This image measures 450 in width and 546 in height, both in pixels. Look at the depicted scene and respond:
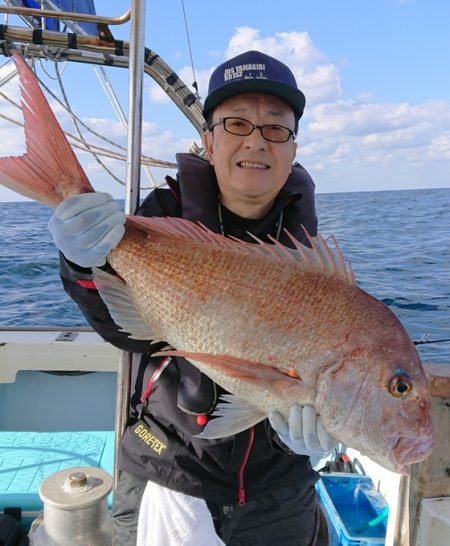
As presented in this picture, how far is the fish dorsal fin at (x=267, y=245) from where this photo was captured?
1.74m

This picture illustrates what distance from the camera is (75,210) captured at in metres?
1.85

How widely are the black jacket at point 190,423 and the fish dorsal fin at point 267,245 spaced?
0.21 metres

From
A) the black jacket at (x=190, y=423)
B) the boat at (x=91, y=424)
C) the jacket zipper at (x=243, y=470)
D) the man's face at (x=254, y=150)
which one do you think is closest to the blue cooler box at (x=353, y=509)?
the boat at (x=91, y=424)

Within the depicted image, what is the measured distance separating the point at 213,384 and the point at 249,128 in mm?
998

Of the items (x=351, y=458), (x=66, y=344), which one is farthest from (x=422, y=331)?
(x=66, y=344)

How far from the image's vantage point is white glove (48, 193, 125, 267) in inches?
72.1

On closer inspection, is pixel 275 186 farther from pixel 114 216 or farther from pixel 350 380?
pixel 350 380

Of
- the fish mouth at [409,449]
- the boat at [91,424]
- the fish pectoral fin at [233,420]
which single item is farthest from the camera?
the boat at [91,424]

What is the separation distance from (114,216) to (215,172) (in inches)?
21.5

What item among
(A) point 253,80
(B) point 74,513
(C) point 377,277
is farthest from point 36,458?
(C) point 377,277

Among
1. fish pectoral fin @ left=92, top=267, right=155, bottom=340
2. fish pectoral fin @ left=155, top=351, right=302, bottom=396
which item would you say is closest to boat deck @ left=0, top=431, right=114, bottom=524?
fish pectoral fin @ left=92, top=267, right=155, bottom=340

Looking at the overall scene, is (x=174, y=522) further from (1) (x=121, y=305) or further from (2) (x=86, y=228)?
(2) (x=86, y=228)

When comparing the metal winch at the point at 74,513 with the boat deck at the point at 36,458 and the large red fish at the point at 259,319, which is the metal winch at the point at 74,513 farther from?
the large red fish at the point at 259,319

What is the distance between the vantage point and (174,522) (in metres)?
1.89
